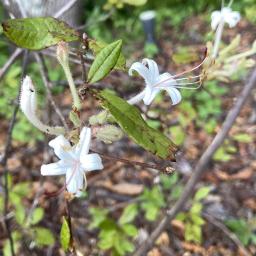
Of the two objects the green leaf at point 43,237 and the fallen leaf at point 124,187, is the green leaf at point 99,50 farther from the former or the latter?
the fallen leaf at point 124,187

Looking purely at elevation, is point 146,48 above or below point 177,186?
above

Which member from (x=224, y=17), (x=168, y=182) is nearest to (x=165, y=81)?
(x=224, y=17)

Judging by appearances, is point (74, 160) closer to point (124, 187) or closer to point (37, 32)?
point (37, 32)

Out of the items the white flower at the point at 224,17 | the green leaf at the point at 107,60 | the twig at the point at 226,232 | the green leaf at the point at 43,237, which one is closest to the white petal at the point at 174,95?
the green leaf at the point at 107,60

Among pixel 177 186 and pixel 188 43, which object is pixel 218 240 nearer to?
pixel 177 186

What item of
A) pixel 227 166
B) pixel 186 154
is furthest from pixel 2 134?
pixel 227 166

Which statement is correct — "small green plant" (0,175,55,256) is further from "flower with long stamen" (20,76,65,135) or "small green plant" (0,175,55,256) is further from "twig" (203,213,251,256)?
"flower with long stamen" (20,76,65,135)

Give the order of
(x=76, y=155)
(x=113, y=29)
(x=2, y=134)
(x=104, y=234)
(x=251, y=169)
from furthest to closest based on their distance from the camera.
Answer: (x=113, y=29), (x=2, y=134), (x=251, y=169), (x=104, y=234), (x=76, y=155)
